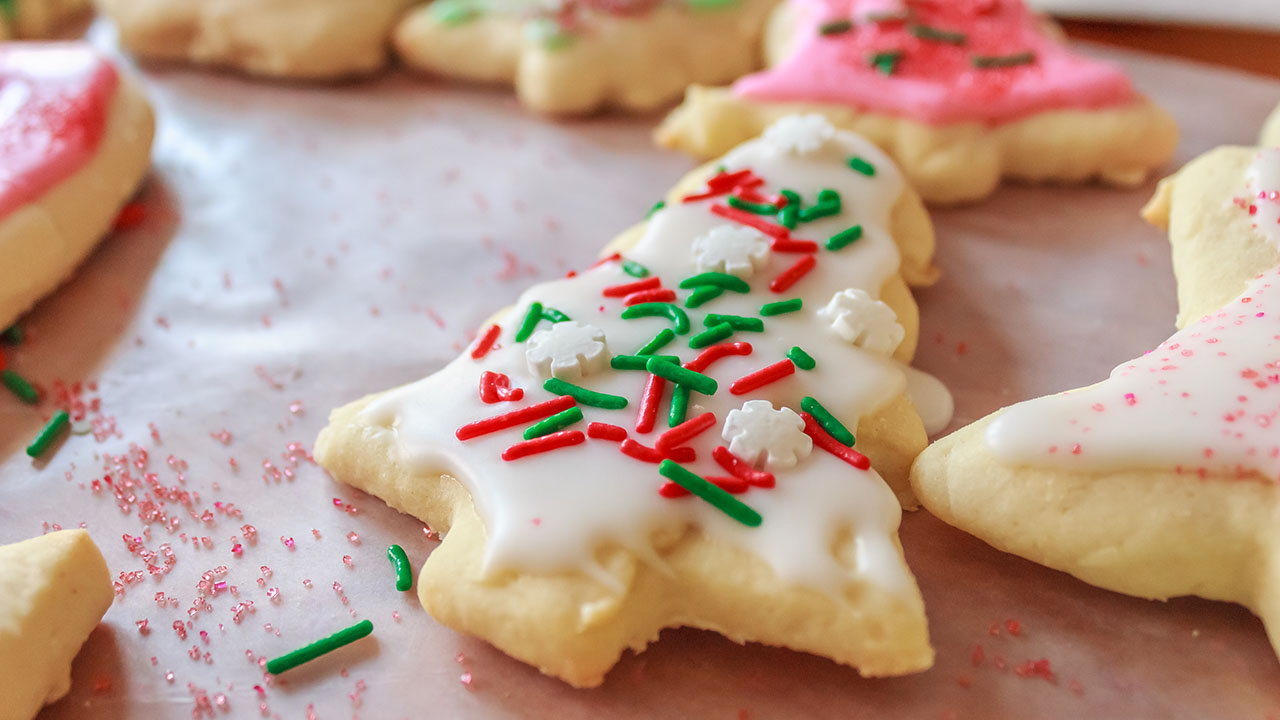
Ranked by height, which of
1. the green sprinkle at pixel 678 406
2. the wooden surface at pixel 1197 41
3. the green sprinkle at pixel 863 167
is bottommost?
the green sprinkle at pixel 678 406

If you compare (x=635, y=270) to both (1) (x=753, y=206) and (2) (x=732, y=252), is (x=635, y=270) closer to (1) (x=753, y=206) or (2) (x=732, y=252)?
(2) (x=732, y=252)

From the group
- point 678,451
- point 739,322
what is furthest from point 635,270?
point 678,451

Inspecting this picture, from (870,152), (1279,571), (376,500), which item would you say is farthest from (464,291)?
(1279,571)

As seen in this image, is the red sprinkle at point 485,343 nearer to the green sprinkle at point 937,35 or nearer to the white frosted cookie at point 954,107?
the white frosted cookie at point 954,107

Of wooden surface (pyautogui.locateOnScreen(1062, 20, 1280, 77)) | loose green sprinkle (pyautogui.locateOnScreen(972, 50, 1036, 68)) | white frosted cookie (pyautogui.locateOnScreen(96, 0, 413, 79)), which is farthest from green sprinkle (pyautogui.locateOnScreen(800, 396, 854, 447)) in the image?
wooden surface (pyautogui.locateOnScreen(1062, 20, 1280, 77))

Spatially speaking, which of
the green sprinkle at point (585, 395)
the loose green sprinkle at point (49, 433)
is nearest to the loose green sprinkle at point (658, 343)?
the green sprinkle at point (585, 395)

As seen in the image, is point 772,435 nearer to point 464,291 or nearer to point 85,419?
point 464,291
